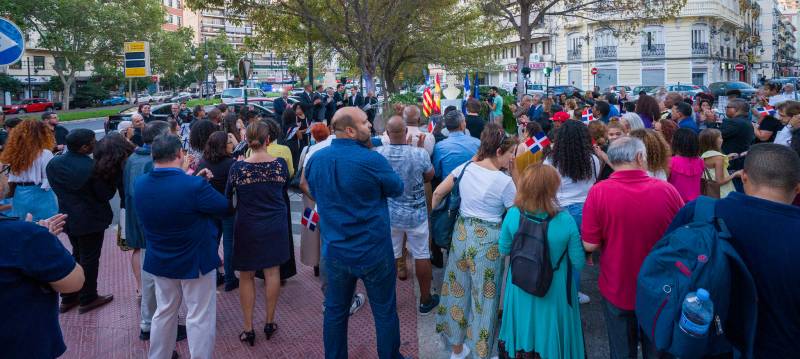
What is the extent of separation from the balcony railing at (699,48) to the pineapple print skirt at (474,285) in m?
50.0

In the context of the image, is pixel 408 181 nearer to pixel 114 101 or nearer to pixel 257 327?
pixel 257 327

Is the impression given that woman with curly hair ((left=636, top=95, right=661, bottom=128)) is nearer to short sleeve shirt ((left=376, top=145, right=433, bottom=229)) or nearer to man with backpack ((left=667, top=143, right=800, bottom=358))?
short sleeve shirt ((left=376, top=145, right=433, bottom=229))

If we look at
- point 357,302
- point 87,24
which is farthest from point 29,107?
point 357,302

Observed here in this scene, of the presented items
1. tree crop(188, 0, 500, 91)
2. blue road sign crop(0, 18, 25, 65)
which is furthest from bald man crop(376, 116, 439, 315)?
tree crop(188, 0, 500, 91)

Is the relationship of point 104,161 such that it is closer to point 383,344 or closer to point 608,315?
point 383,344

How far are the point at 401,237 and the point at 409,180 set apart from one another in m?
0.68

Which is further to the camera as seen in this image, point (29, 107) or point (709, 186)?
point (29, 107)

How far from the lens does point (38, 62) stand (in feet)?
→ 189

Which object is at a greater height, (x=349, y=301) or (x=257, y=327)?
(x=349, y=301)

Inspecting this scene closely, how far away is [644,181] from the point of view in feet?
11.2

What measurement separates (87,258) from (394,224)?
122 inches

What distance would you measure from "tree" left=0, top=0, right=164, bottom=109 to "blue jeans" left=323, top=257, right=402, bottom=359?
39691 millimetres

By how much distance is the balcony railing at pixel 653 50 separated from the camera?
47281mm

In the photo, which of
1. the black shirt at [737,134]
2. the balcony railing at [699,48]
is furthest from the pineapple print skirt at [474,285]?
the balcony railing at [699,48]
